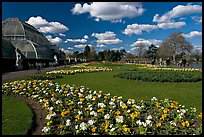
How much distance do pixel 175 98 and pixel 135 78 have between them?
5804 mm

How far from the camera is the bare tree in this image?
50.4 m

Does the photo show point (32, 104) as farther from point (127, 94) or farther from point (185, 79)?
point (185, 79)

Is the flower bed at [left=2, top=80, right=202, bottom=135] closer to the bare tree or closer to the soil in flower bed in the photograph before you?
the soil in flower bed

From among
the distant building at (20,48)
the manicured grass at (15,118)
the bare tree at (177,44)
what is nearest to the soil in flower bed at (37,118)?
the manicured grass at (15,118)

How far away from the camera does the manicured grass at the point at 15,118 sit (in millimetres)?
4449

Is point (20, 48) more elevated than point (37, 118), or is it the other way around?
point (20, 48)

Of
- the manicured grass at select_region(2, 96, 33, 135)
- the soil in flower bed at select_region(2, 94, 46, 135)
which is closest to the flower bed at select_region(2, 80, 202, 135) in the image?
the soil in flower bed at select_region(2, 94, 46, 135)

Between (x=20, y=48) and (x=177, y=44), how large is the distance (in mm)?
37267

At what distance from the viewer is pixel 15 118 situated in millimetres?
5250

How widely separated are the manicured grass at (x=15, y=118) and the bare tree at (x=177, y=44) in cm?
4951

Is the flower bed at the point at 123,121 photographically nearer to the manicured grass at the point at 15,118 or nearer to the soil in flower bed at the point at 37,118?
the soil in flower bed at the point at 37,118

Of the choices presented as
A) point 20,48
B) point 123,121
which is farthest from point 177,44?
point 123,121

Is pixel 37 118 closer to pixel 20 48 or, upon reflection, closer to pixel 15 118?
pixel 15 118

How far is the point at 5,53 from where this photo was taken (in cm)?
2622
